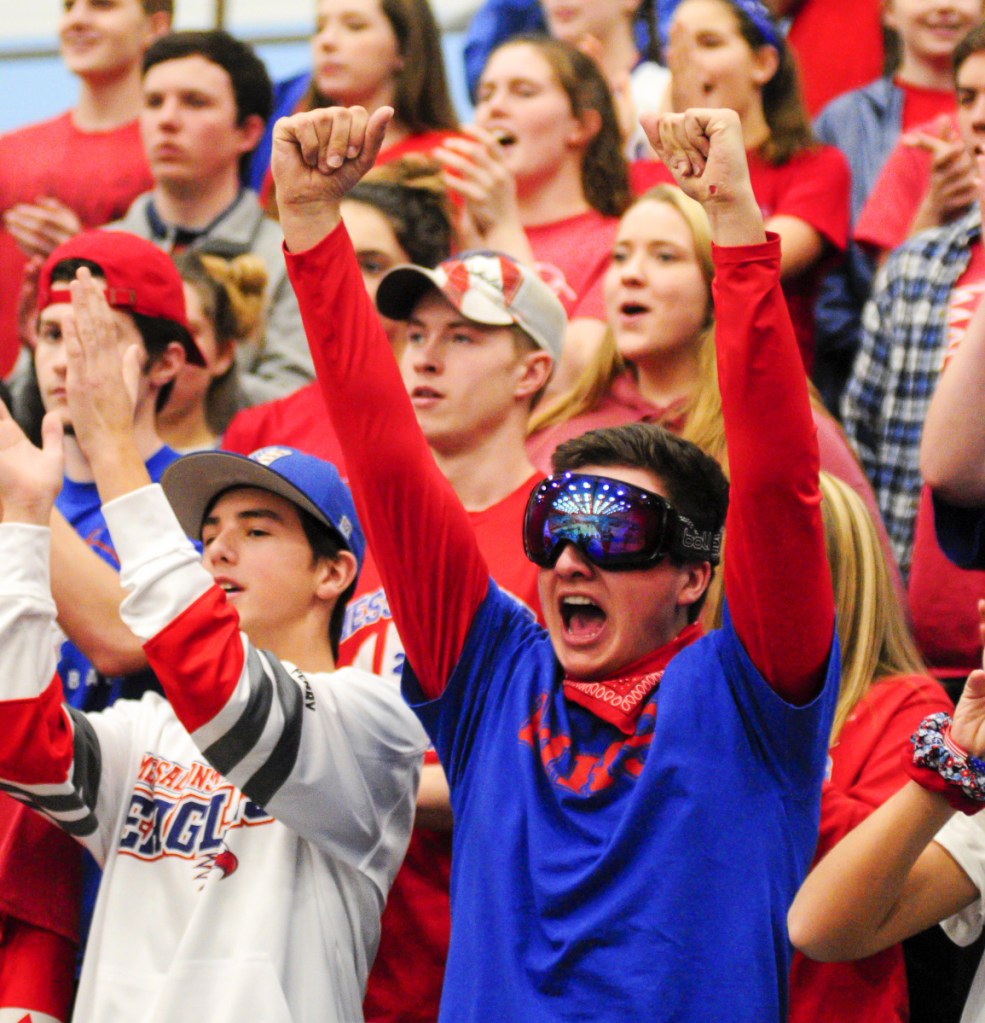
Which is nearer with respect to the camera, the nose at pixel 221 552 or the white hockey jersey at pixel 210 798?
the white hockey jersey at pixel 210 798

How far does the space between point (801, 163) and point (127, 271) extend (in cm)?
211

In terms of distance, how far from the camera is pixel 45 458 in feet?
10.4

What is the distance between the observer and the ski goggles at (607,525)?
8.84 ft

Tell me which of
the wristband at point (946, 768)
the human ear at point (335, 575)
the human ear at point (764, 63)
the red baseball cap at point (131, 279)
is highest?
the human ear at point (764, 63)

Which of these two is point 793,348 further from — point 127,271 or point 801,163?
point 801,163

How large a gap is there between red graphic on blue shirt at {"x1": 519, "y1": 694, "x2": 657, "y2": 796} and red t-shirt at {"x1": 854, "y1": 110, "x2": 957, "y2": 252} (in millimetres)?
2672

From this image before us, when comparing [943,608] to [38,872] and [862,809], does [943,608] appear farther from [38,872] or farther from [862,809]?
[38,872]

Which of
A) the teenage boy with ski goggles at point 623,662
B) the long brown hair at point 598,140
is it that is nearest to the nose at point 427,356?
the teenage boy with ski goggles at point 623,662

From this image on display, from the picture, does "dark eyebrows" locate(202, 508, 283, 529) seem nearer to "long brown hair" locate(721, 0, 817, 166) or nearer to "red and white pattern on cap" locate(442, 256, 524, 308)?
"red and white pattern on cap" locate(442, 256, 524, 308)

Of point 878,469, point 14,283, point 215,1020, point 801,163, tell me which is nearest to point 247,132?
point 14,283

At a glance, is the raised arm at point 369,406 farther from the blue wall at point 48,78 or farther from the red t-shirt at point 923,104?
the blue wall at point 48,78

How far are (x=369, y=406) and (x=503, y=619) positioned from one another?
439 millimetres

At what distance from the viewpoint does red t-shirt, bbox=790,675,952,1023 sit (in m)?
2.98

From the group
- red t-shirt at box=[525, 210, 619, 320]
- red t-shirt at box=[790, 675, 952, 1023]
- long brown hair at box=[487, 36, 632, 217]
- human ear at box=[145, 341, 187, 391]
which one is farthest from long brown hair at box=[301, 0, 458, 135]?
red t-shirt at box=[790, 675, 952, 1023]
